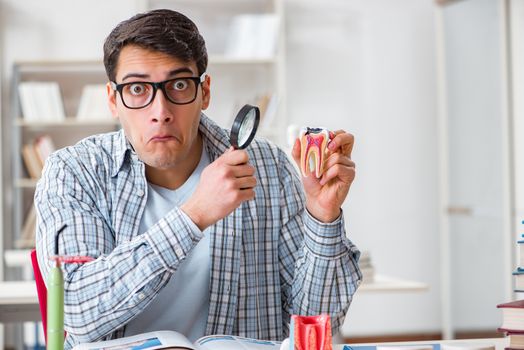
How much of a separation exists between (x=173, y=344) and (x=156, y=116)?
476 millimetres

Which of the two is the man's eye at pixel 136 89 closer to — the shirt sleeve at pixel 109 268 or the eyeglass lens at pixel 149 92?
the eyeglass lens at pixel 149 92

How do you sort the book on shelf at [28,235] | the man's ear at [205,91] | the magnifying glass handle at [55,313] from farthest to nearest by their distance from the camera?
the book on shelf at [28,235] < the man's ear at [205,91] < the magnifying glass handle at [55,313]

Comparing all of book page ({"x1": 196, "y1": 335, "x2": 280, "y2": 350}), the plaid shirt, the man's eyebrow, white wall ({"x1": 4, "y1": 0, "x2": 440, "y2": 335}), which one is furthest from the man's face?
white wall ({"x1": 4, "y1": 0, "x2": 440, "y2": 335})

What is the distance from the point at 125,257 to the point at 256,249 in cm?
38

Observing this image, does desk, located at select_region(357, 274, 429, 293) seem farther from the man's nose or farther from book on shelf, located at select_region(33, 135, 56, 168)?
book on shelf, located at select_region(33, 135, 56, 168)

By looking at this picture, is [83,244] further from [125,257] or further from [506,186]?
[506,186]

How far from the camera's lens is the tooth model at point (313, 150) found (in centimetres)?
147

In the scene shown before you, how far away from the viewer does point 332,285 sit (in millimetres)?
1613

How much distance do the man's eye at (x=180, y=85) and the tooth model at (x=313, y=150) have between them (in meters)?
0.25

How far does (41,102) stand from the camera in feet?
15.0

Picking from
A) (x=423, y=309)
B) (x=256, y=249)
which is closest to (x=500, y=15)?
(x=423, y=309)

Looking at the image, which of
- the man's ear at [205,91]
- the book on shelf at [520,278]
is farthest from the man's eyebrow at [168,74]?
the book on shelf at [520,278]

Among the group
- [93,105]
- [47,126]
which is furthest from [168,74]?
[47,126]

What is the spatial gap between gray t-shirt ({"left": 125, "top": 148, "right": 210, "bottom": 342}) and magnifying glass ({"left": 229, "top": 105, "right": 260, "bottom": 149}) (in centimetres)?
31
